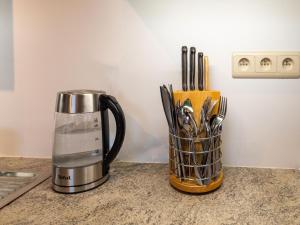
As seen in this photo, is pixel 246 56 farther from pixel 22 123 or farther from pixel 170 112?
pixel 22 123

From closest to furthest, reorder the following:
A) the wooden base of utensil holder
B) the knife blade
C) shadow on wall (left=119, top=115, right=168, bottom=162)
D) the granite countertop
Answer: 1. the granite countertop
2. the wooden base of utensil holder
3. the knife blade
4. shadow on wall (left=119, top=115, right=168, bottom=162)

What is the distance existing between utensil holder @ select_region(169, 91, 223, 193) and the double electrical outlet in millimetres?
192

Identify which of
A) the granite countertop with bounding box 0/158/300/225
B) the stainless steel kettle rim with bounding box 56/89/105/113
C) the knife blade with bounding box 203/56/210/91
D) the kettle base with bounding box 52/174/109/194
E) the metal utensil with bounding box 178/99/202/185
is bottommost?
the granite countertop with bounding box 0/158/300/225

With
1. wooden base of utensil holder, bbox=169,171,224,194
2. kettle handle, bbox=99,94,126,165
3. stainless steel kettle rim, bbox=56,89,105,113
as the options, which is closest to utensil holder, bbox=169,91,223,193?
wooden base of utensil holder, bbox=169,171,224,194

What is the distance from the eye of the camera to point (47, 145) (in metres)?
0.95

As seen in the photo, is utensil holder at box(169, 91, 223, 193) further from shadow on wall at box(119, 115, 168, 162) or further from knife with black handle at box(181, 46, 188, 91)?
shadow on wall at box(119, 115, 168, 162)

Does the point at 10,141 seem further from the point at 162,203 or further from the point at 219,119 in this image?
the point at 219,119

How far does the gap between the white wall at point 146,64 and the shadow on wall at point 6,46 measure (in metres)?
0.03

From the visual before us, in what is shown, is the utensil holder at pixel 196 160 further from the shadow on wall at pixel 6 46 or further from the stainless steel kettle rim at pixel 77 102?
the shadow on wall at pixel 6 46

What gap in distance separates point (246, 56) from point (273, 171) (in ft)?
1.30

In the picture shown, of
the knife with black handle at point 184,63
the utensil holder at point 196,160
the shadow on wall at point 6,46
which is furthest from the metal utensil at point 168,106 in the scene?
the shadow on wall at point 6,46

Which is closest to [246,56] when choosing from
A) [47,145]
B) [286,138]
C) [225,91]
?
[225,91]

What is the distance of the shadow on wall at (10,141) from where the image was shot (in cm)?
96

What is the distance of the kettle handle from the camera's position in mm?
662
